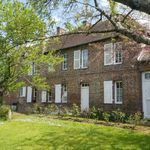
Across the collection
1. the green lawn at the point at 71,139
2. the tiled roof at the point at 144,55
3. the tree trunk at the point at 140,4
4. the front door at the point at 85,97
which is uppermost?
the tiled roof at the point at 144,55

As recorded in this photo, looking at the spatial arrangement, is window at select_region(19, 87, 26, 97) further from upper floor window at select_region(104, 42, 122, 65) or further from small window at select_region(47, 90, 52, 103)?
upper floor window at select_region(104, 42, 122, 65)

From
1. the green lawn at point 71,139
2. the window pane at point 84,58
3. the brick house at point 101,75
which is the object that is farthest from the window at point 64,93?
the green lawn at point 71,139

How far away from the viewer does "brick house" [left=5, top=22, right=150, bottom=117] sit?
19.3 metres

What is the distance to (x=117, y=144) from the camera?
1076cm

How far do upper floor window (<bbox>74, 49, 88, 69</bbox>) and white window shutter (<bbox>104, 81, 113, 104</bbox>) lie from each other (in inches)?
127

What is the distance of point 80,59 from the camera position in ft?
82.7

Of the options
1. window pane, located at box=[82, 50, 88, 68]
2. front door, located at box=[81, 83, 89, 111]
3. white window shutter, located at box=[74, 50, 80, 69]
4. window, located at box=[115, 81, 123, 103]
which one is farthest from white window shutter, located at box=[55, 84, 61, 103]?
window, located at box=[115, 81, 123, 103]

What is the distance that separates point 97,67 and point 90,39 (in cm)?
247

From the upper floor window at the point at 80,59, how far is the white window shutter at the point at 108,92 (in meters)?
3.21

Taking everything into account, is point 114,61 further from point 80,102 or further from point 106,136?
point 106,136

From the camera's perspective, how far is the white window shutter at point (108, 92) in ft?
71.0

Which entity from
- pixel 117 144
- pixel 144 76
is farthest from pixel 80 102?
pixel 117 144

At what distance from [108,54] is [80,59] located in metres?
3.33

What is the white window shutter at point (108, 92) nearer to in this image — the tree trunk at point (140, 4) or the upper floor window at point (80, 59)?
the upper floor window at point (80, 59)
